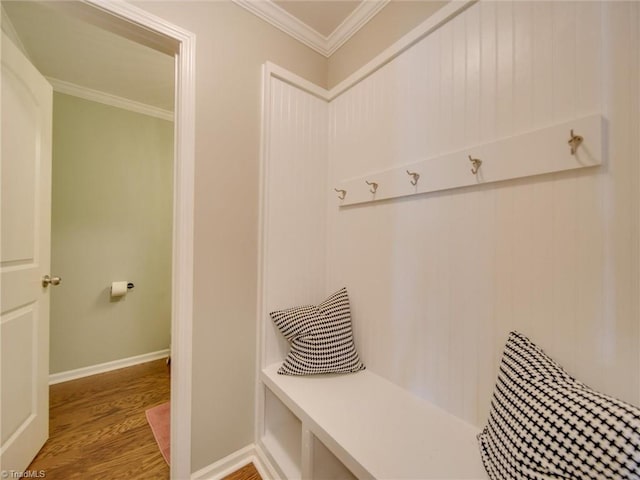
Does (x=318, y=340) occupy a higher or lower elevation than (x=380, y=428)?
higher

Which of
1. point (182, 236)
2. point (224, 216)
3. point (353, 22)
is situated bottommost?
point (182, 236)

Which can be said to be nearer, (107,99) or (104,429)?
(104,429)

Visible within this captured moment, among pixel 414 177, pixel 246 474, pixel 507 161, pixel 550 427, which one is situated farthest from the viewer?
pixel 246 474

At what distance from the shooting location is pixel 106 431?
1.50 meters

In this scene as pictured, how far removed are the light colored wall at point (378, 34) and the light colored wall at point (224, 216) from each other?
1.43ft

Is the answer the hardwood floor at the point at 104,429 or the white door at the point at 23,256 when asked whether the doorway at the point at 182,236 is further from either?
the white door at the point at 23,256

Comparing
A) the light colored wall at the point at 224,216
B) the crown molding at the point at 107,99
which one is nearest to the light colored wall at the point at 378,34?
the light colored wall at the point at 224,216

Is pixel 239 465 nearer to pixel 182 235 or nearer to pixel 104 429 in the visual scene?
pixel 104 429

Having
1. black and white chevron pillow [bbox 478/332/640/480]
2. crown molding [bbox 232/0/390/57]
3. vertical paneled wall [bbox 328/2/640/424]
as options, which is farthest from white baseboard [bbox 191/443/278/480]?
crown molding [bbox 232/0/390/57]

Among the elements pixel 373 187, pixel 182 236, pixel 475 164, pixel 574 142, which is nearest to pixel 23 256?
pixel 182 236

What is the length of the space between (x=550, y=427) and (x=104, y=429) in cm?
220

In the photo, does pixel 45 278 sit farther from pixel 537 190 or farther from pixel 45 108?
pixel 537 190

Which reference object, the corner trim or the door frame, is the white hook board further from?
the door frame

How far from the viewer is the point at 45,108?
1400 millimetres
